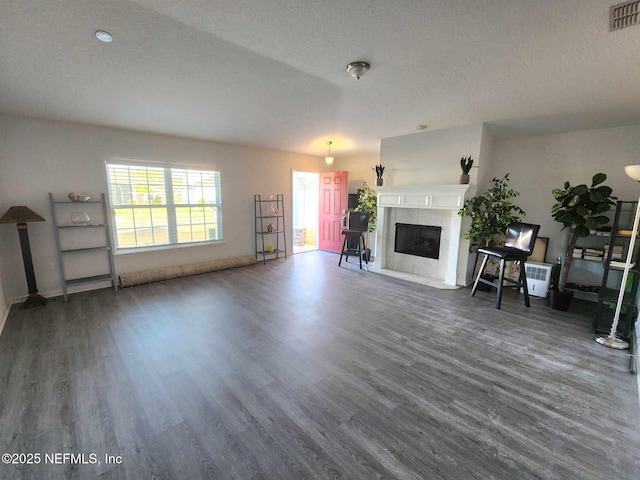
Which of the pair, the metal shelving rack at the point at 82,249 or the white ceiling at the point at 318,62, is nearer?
the white ceiling at the point at 318,62

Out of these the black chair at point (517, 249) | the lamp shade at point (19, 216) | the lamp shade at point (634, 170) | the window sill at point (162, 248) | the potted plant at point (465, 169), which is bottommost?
the window sill at point (162, 248)

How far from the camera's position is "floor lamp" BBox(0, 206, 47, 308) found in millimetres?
3191

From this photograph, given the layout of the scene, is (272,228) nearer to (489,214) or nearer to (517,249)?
(489,214)

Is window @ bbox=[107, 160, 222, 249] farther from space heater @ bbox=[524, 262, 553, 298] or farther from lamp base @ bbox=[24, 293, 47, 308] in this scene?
space heater @ bbox=[524, 262, 553, 298]

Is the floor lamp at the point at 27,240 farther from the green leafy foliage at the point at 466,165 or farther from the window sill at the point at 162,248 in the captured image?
the green leafy foliage at the point at 466,165

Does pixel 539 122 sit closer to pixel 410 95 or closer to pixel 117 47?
pixel 410 95

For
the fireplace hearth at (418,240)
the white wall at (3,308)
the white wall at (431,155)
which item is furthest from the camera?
the fireplace hearth at (418,240)

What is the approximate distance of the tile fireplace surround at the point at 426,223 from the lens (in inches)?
168

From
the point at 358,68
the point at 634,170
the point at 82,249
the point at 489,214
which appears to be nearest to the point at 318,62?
the point at 358,68

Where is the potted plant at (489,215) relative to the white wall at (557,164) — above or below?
below

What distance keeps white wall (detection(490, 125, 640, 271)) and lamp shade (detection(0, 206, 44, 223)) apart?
22.2ft

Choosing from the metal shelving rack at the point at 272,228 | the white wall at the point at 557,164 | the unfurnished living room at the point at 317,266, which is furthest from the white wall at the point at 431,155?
the metal shelving rack at the point at 272,228

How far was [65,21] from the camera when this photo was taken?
175 cm

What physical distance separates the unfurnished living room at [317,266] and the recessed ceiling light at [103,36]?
12 mm
